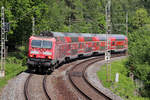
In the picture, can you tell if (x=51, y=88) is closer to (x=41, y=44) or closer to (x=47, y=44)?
(x=47, y=44)

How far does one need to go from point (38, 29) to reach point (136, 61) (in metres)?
18.2

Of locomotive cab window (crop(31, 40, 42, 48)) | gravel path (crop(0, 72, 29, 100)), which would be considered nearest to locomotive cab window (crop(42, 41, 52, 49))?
locomotive cab window (crop(31, 40, 42, 48))

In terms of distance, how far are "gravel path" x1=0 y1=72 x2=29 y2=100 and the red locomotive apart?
95.6 inches

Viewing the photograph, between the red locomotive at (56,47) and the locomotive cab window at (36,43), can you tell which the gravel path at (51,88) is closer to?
the red locomotive at (56,47)

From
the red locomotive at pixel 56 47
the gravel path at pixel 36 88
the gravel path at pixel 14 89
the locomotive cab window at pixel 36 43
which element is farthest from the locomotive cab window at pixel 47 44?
the gravel path at pixel 14 89

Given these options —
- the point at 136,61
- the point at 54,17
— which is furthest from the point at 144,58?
the point at 54,17

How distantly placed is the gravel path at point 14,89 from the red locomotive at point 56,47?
95.6 inches

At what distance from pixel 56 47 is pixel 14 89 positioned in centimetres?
735

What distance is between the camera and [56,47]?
22.6 m

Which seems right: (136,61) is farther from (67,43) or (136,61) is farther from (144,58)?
(67,43)

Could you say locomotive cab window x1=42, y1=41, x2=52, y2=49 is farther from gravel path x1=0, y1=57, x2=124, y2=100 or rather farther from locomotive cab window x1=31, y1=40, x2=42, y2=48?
gravel path x1=0, y1=57, x2=124, y2=100

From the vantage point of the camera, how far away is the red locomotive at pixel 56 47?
21625mm

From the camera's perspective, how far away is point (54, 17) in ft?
215

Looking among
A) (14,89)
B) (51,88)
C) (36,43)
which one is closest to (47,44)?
(36,43)
